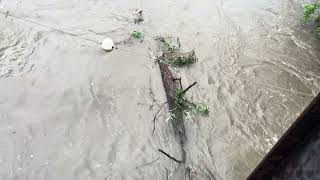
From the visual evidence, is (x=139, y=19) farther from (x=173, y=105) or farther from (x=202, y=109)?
(x=202, y=109)

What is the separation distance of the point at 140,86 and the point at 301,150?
4.29 m

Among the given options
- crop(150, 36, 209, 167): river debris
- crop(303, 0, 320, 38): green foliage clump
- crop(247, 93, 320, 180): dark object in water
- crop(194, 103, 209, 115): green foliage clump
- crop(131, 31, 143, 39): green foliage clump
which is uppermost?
crop(247, 93, 320, 180): dark object in water

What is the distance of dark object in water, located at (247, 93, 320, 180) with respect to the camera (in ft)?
2.67

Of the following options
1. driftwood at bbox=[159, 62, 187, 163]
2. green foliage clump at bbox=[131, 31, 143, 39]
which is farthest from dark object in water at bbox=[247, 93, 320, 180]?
green foliage clump at bbox=[131, 31, 143, 39]

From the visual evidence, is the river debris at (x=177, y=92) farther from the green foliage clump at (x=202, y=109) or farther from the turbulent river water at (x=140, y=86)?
the turbulent river water at (x=140, y=86)

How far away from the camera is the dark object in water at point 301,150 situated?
2.67ft

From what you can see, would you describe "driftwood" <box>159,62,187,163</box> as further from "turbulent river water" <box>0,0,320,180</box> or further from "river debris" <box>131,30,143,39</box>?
"river debris" <box>131,30,143,39</box>

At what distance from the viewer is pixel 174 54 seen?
18.7ft

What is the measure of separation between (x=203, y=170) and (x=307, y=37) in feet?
12.7

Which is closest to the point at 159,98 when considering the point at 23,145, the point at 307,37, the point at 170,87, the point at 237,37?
the point at 170,87

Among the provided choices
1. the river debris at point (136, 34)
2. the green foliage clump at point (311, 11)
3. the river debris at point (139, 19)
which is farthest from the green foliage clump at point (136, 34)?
the green foliage clump at point (311, 11)

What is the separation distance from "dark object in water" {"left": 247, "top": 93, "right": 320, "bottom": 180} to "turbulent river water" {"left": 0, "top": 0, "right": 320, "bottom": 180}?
3153mm

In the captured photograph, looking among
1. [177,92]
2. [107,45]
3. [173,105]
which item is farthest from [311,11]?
[107,45]

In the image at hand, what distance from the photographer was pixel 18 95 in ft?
15.6
